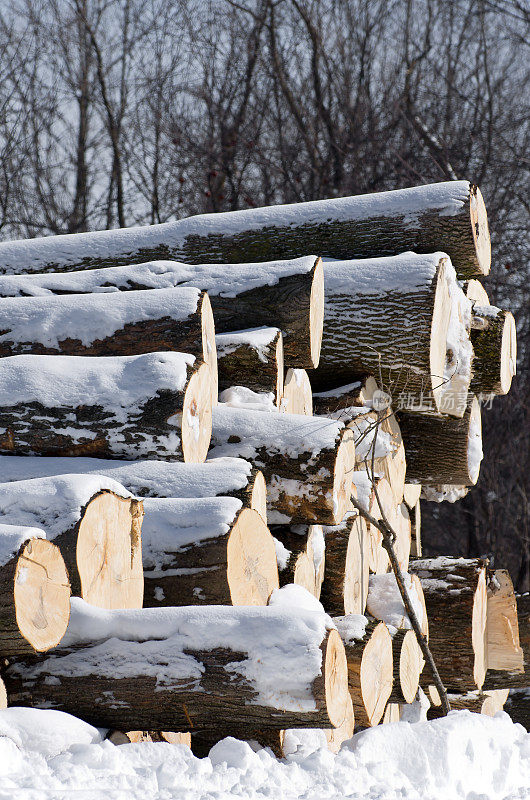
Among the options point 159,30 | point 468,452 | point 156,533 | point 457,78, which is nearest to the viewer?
point 156,533

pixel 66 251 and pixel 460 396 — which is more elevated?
pixel 66 251

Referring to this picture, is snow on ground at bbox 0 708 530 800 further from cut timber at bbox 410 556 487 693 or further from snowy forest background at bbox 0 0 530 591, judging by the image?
snowy forest background at bbox 0 0 530 591

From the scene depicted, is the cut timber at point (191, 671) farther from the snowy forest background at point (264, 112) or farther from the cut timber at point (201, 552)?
the snowy forest background at point (264, 112)

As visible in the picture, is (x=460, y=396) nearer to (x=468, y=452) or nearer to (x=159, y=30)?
(x=468, y=452)

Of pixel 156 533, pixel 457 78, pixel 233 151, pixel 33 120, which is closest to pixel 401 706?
pixel 156 533

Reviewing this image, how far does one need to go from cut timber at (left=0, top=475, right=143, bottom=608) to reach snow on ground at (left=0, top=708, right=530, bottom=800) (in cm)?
33

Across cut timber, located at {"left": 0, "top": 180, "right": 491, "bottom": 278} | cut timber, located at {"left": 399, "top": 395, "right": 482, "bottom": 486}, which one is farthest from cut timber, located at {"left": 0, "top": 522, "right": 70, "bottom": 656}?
cut timber, located at {"left": 399, "top": 395, "right": 482, "bottom": 486}

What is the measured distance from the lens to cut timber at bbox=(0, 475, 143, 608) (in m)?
1.85

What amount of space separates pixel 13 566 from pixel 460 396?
2.70 m

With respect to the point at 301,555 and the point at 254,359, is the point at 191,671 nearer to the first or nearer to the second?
the point at 301,555

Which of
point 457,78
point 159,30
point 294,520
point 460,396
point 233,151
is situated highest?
point 159,30

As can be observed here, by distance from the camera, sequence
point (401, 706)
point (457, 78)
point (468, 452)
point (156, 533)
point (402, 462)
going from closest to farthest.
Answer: point (156, 533) < point (401, 706) < point (402, 462) < point (468, 452) < point (457, 78)

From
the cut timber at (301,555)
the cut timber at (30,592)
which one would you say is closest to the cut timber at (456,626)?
the cut timber at (301,555)

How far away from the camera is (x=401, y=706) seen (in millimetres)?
3652
